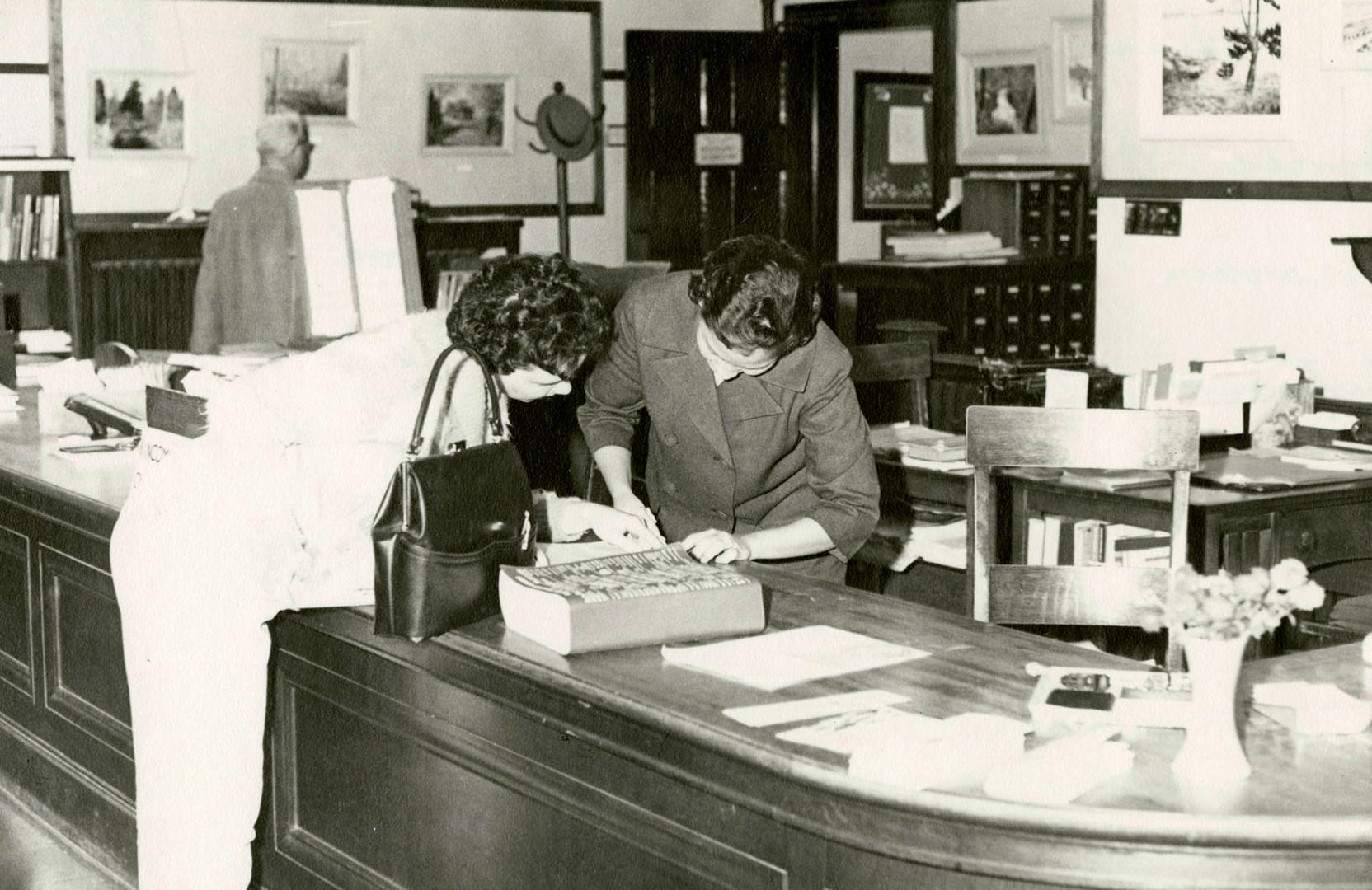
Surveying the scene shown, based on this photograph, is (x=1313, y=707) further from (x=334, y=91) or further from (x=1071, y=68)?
(x=334, y=91)

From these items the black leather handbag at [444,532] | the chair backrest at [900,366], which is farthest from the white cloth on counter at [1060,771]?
the chair backrest at [900,366]

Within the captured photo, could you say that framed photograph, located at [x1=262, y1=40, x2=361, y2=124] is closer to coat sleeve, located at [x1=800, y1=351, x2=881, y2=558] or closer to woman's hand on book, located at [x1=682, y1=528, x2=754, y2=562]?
coat sleeve, located at [x1=800, y1=351, x2=881, y2=558]

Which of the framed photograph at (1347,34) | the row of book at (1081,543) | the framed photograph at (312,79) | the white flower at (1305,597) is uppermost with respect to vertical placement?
the framed photograph at (312,79)

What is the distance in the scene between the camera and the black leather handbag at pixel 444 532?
2.98 m

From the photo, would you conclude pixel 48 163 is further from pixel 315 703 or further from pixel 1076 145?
pixel 315 703

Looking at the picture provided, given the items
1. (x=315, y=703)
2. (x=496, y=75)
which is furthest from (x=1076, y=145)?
(x=315, y=703)

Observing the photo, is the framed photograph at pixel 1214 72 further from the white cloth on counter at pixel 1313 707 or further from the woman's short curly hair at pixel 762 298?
the white cloth on counter at pixel 1313 707

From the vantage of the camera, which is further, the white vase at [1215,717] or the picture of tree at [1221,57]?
the picture of tree at [1221,57]

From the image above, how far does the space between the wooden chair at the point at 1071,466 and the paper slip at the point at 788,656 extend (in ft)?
2.51

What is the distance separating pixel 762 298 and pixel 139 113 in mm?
7261

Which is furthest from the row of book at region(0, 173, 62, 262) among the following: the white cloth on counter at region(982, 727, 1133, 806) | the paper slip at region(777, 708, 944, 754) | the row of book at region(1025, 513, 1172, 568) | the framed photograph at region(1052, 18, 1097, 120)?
the white cloth on counter at region(982, 727, 1133, 806)

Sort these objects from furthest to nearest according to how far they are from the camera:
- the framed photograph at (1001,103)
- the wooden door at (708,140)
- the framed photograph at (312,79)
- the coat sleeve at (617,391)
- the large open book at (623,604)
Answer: the framed photograph at (1001,103), the wooden door at (708,140), the framed photograph at (312,79), the coat sleeve at (617,391), the large open book at (623,604)

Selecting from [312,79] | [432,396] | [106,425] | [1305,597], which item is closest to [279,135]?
[312,79]

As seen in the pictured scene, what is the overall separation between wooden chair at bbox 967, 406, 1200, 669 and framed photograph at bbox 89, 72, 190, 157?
7037 millimetres
